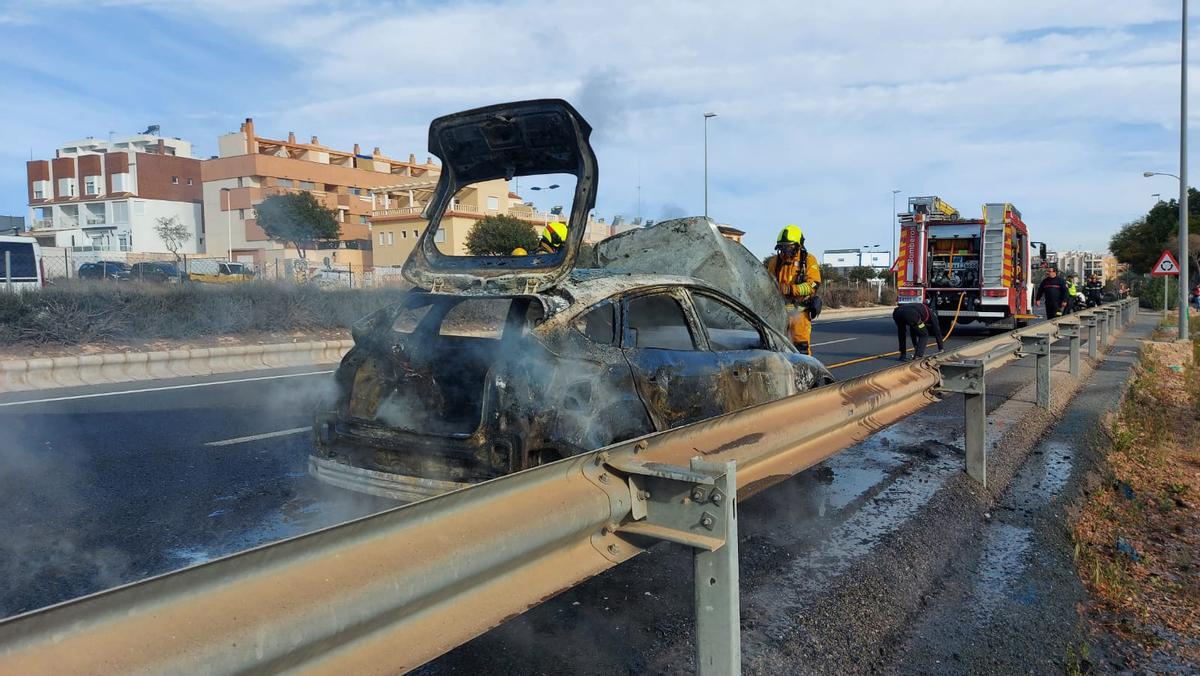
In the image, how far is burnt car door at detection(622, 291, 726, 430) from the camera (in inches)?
163

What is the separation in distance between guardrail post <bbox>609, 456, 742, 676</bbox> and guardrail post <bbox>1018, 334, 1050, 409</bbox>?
6099mm

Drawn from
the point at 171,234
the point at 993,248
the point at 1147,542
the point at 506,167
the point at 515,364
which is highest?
the point at 171,234

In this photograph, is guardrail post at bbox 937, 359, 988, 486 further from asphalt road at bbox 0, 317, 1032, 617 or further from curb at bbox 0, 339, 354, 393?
curb at bbox 0, 339, 354, 393

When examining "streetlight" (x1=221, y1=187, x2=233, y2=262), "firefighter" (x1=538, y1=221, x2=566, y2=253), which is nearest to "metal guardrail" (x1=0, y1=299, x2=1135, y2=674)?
"firefighter" (x1=538, y1=221, x2=566, y2=253)

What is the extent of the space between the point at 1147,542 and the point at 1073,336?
5.94 meters

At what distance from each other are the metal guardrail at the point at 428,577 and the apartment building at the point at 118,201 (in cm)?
7675

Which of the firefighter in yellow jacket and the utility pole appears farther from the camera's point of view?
the utility pole

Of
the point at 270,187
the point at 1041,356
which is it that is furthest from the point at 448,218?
the point at 1041,356

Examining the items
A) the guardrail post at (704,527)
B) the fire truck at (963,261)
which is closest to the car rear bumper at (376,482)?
the guardrail post at (704,527)

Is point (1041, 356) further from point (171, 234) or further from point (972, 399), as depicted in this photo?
point (171, 234)

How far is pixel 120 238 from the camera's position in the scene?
70375 mm

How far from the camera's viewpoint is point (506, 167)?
5102 millimetres

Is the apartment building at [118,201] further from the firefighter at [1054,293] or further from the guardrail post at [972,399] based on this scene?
the guardrail post at [972,399]

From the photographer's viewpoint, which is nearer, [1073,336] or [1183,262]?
[1073,336]
